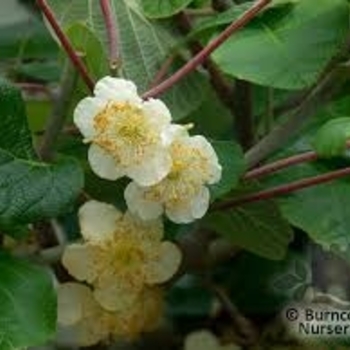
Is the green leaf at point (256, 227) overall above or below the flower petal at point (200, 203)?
below

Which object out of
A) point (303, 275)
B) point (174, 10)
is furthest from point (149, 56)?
point (303, 275)

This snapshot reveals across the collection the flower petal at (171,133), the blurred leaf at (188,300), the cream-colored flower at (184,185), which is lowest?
the blurred leaf at (188,300)

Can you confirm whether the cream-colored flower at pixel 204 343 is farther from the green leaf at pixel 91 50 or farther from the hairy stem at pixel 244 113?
the green leaf at pixel 91 50

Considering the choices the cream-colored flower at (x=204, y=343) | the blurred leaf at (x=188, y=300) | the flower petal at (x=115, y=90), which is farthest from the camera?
the blurred leaf at (x=188, y=300)

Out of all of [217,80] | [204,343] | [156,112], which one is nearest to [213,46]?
[156,112]

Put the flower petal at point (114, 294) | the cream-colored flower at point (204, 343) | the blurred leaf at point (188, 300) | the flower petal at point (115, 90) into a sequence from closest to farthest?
1. the flower petal at point (115, 90)
2. the flower petal at point (114, 294)
3. the cream-colored flower at point (204, 343)
4. the blurred leaf at point (188, 300)

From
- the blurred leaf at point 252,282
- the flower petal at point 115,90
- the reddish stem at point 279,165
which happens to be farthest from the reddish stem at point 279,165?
the blurred leaf at point 252,282
